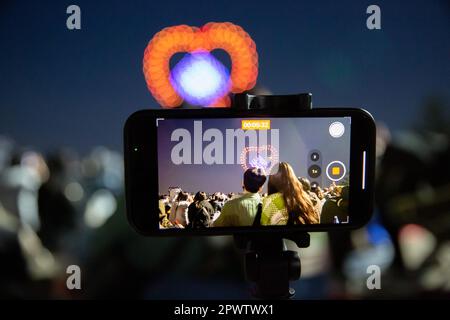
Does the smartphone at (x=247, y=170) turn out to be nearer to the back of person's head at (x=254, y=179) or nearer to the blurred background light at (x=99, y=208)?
the back of person's head at (x=254, y=179)

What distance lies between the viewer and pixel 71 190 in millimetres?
1375

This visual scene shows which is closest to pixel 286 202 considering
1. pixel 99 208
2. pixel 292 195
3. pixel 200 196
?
pixel 292 195

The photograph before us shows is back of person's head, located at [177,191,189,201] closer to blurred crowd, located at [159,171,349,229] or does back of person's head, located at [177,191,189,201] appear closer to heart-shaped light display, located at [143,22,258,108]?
blurred crowd, located at [159,171,349,229]

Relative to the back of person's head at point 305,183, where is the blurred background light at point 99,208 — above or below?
below

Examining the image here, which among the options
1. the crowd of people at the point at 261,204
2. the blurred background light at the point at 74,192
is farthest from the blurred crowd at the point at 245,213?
the blurred background light at the point at 74,192

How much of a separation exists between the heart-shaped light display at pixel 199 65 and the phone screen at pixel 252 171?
0.56 meters

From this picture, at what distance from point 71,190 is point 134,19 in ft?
1.89

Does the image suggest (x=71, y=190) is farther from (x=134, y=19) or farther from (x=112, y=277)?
(x=134, y=19)

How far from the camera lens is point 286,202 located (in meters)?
0.78

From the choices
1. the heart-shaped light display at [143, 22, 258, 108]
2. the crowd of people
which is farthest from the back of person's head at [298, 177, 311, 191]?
the heart-shaped light display at [143, 22, 258, 108]

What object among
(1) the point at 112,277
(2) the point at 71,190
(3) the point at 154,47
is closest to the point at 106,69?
(3) the point at 154,47

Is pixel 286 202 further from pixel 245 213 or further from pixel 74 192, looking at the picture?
pixel 74 192

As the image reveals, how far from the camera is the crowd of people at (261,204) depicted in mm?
749

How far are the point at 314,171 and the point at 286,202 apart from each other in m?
0.09
